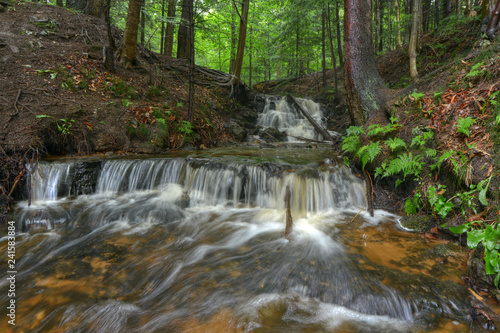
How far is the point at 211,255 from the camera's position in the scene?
3.48 m

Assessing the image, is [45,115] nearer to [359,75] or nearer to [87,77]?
[87,77]

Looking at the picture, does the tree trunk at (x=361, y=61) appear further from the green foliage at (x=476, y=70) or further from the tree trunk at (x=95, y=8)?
the tree trunk at (x=95, y=8)

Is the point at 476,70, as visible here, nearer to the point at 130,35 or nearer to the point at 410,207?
the point at 410,207

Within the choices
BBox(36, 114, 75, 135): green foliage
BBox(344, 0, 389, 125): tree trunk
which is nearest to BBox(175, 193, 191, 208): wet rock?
BBox(36, 114, 75, 135): green foliage

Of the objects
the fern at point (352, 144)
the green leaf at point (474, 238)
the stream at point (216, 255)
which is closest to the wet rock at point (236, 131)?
the stream at point (216, 255)

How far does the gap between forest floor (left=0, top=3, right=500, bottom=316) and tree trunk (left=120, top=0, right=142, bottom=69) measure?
439 mm

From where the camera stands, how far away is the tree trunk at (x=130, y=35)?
826 cm

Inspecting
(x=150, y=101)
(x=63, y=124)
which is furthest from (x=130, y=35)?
(x=63, y=124)

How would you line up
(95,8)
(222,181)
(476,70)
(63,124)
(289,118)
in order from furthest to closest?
(289,118) < (95,8) < (63,124) < (222,181) < (476,70)

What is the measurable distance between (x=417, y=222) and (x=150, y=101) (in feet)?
27.3

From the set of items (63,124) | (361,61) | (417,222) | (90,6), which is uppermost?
(90,6)

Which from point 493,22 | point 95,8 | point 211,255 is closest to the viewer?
point 211,255

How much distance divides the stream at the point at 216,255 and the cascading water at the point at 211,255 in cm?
2

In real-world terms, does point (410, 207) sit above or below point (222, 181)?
below
